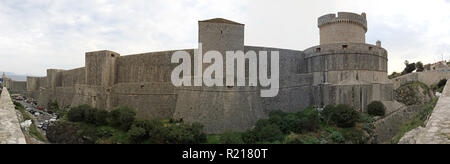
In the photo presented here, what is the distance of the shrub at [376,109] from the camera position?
1375 centimetres

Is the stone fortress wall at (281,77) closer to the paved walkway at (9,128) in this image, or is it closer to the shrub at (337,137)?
the shrub at (337,137)

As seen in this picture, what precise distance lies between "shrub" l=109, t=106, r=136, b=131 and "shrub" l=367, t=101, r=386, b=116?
1459cm

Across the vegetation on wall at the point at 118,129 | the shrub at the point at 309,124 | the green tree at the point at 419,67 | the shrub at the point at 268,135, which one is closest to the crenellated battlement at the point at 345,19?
the shrub at the point at 309,124

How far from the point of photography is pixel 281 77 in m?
14.4

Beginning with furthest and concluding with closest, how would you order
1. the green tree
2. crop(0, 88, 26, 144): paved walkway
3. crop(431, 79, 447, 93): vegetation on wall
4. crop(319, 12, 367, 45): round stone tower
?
the green tree, crop(431, 79, 447, 93): vegetation on wall, crop(319, 12, 367, 45): round stone tower, crop(0, 88, 26, 144): paved walkway

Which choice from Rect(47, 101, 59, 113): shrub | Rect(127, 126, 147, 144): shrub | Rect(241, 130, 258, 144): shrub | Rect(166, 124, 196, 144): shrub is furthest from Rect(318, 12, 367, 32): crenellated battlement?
Rect(47, 101, 59, 113): shrub

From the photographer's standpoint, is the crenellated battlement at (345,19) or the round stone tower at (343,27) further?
the round stone tower at (343,27)

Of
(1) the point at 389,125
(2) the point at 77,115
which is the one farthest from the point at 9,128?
(1) the point at 389,125

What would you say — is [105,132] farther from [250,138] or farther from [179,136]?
[250,138]

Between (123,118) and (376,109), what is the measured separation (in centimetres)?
1524

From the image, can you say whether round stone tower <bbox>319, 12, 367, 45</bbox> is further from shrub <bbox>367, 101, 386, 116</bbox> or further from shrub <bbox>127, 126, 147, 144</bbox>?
shrub <bbox>127, 126, 147, 144</bbox>

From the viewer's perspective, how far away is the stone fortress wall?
12219mm
